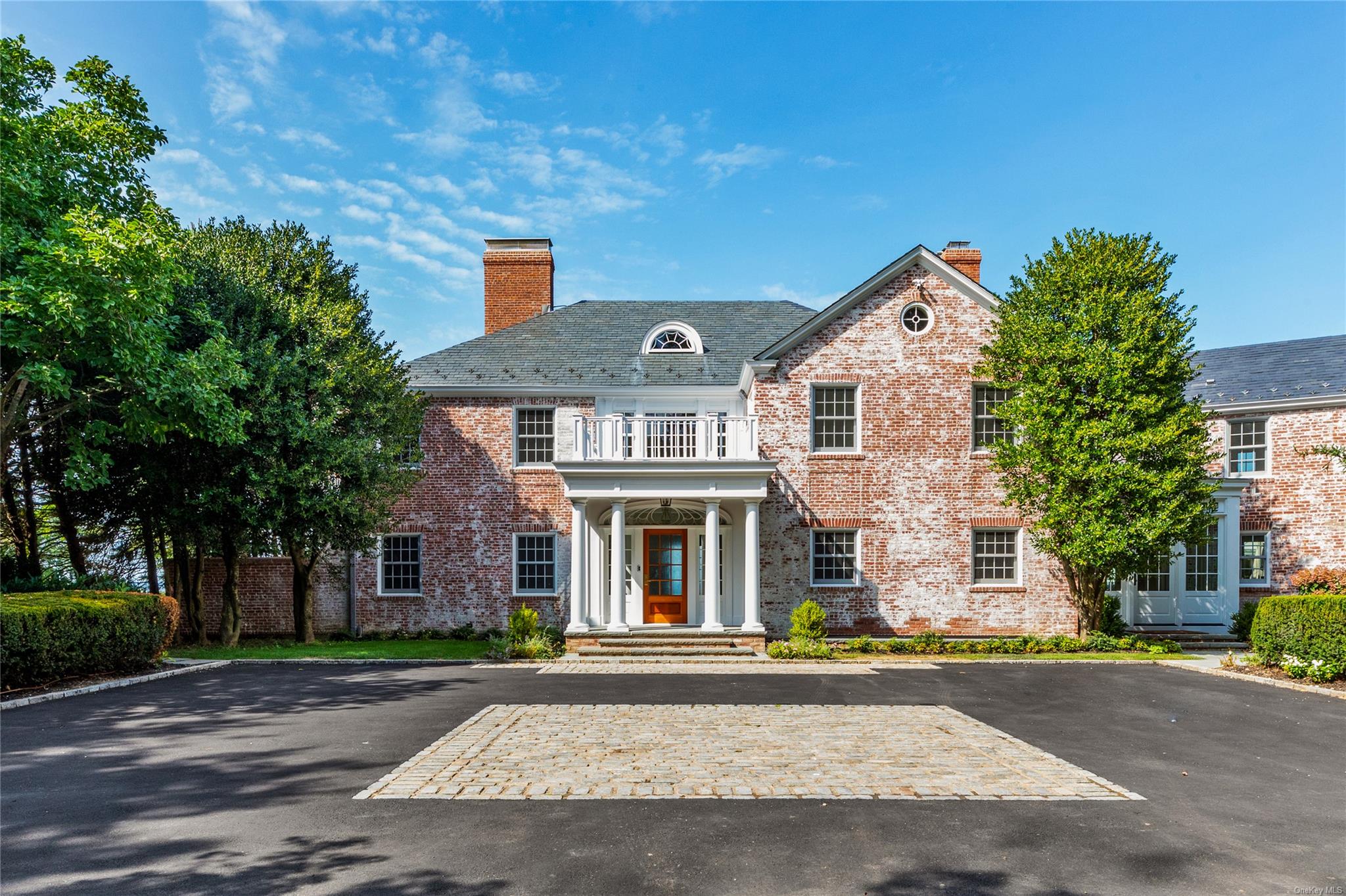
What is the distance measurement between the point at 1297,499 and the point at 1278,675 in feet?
33.1

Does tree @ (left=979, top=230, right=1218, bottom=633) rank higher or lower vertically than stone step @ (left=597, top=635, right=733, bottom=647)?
higher

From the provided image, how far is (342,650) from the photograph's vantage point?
59.1 feet

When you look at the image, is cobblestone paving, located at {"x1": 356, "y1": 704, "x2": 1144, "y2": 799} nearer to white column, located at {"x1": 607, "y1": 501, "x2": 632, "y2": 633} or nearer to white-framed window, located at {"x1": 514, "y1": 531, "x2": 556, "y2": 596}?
white column, located at {"x1": 607, "y1": 501, "x2": 632, "y2": 633}

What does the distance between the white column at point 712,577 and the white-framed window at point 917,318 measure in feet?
22.7

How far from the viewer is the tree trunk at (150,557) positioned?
62.7 ft

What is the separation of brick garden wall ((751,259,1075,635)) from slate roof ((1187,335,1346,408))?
7270 millimetres

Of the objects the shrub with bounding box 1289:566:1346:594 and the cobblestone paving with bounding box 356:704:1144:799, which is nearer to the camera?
the cobblestone paving with bounding box 356:704:1144:799

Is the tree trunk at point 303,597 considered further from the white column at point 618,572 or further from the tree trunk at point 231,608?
the white column at point 618,572

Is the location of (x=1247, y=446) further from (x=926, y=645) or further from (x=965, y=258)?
(x=926, y=645)

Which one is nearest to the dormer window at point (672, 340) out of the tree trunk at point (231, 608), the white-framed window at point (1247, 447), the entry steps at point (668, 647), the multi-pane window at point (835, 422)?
the multi-pane window at point (835, 422)

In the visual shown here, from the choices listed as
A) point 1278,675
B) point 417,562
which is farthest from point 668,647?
point 1278,675

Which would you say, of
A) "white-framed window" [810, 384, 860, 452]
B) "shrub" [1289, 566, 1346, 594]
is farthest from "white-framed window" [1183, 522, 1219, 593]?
"white-framed window" [810, 384, 860, 452]

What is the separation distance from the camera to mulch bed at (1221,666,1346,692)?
44.0 ft

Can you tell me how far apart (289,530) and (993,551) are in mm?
16803
